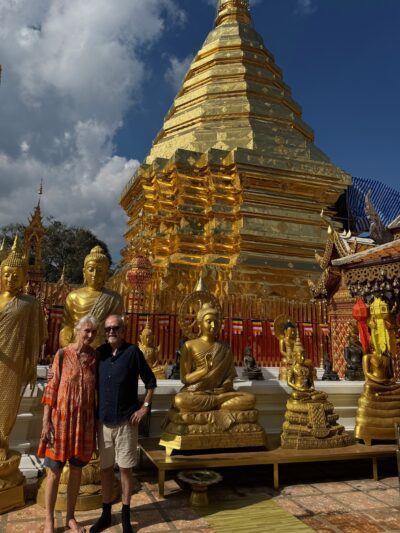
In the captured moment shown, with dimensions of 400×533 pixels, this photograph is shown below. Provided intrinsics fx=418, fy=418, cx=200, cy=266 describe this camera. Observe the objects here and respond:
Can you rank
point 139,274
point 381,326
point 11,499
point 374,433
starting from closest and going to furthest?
point 11,499 → point 374,433 → point 381,326 → point 139,274

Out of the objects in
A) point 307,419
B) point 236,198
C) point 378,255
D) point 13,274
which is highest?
point 236,198

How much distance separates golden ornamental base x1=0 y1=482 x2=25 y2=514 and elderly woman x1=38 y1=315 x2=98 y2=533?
0.63 metres

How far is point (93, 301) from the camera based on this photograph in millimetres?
4027

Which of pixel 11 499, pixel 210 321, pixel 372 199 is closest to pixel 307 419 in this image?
pixel 210 321

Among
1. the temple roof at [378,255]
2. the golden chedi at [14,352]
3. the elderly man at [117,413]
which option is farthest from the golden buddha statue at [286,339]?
the golden chedi at [14,352]

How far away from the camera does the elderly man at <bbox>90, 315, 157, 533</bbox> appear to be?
10.2ft

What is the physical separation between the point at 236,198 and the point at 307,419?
9.92 meters

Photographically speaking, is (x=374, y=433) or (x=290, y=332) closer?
(x=374, y=433)

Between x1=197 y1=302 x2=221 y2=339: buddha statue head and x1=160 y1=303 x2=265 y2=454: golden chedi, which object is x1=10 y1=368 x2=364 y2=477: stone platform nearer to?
x1=160 y1=303 x2=265 y2=454: golden chedi

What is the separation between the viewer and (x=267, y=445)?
438cm

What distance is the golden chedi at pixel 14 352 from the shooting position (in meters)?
3.48

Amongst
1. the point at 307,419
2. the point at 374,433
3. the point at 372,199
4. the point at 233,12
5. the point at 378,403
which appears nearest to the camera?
the point at 307,419

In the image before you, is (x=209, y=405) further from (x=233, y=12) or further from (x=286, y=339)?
(x=233, y=12)

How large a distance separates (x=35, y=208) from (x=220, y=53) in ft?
33.0
